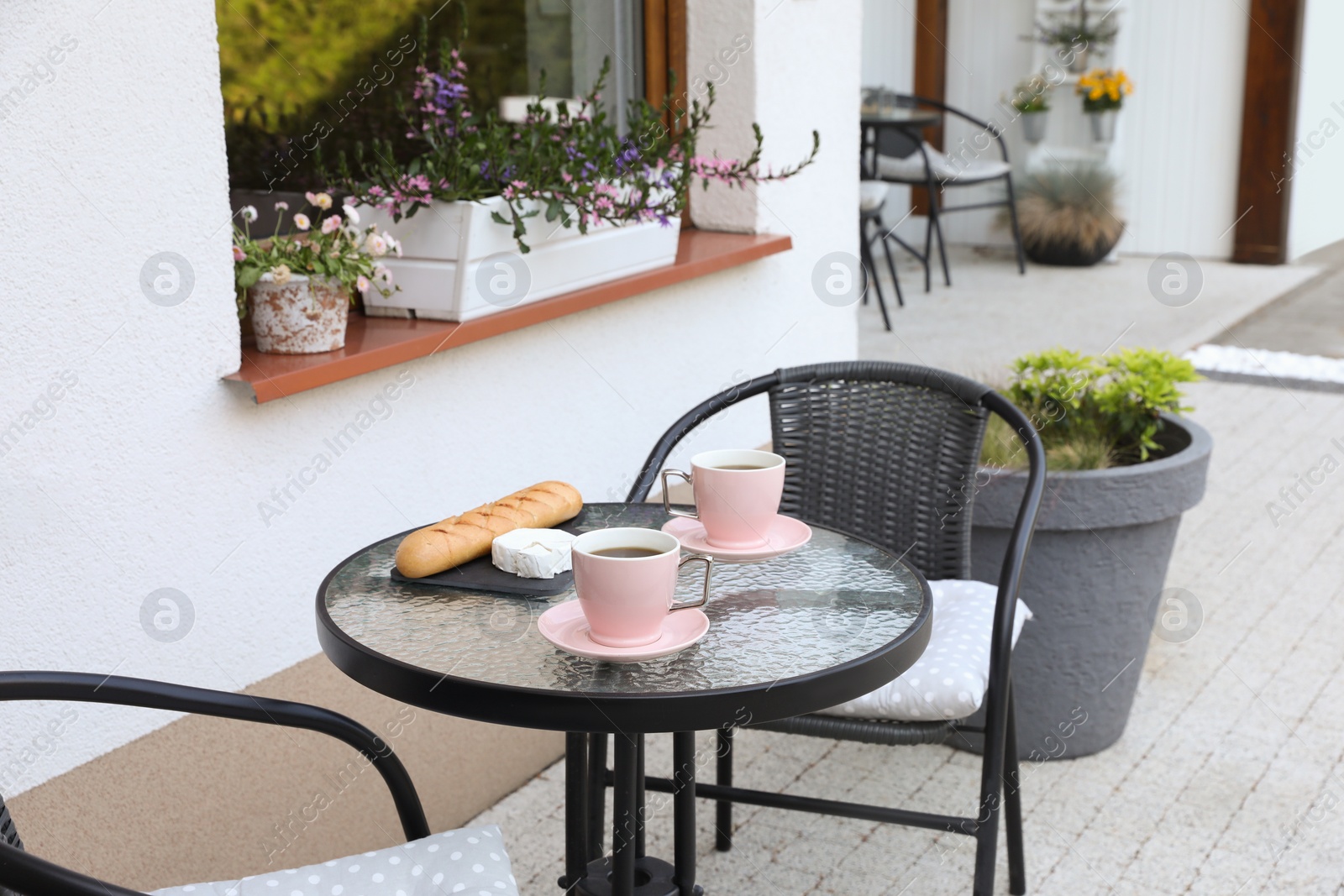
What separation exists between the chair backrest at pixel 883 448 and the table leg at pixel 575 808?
634 millimetres

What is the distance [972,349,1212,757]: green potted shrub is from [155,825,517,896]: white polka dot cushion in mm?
1319

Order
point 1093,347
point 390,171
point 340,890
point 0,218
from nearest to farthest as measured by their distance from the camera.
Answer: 1. point 340,890
2. point 0,218
3. point 390,171
4. point 1093,347

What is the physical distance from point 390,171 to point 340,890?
1.25 metres

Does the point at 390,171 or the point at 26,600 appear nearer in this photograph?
the point at 26,600

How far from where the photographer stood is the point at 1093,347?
5832mm

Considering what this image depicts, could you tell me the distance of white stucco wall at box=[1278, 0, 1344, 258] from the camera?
7.72 m

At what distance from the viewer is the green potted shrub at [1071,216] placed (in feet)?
26.3

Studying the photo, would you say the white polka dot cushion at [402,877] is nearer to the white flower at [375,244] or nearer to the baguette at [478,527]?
the baguette at [478,527]

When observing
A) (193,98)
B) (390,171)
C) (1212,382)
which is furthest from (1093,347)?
(193,98)

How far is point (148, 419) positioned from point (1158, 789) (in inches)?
72.7

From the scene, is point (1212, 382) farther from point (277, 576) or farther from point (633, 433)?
point (277, 576)

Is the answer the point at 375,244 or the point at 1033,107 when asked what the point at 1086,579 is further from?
the point at 1033,107

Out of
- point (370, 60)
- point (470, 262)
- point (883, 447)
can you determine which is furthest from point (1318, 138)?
point (470, 262)

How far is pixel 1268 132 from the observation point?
7941 millimetres
